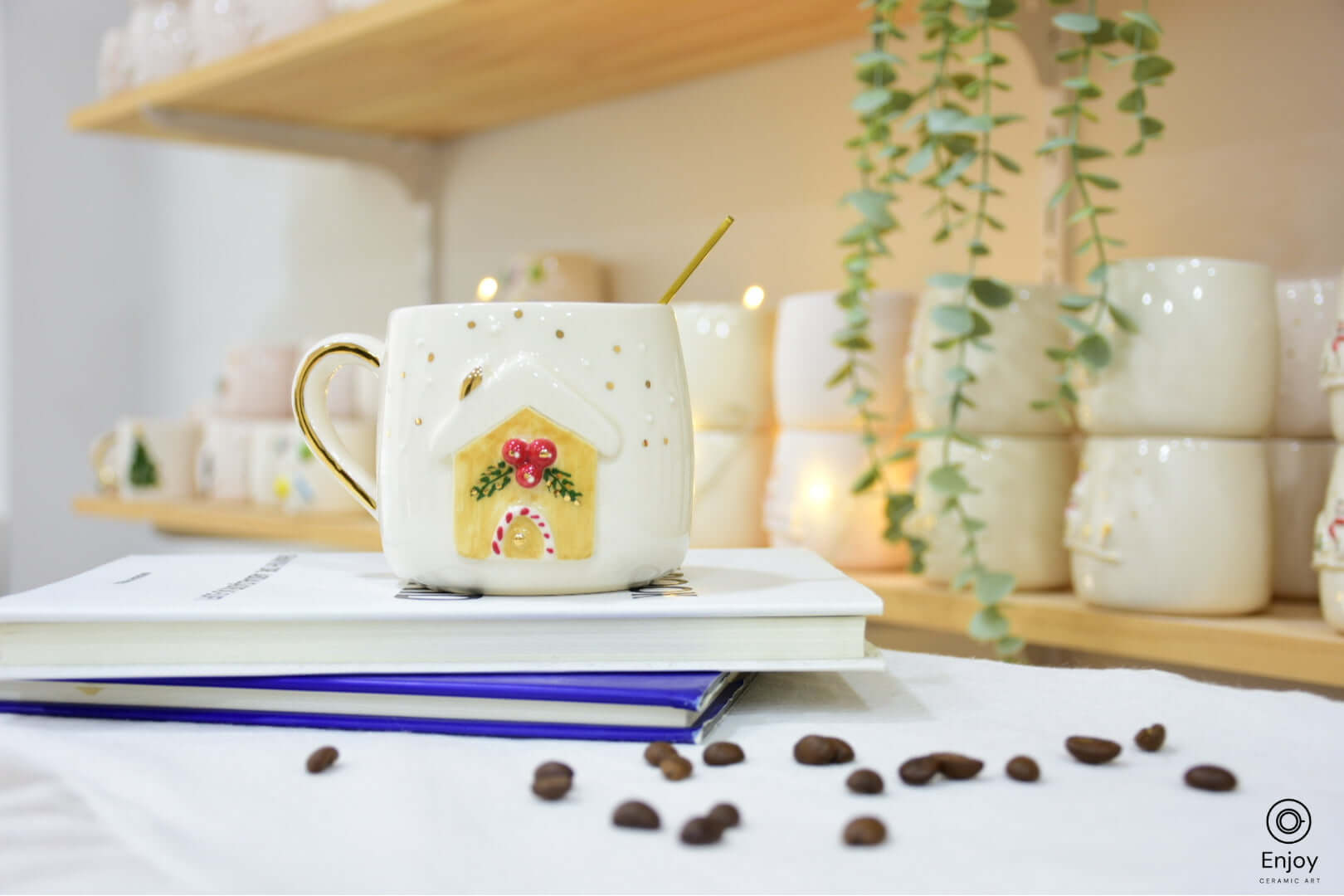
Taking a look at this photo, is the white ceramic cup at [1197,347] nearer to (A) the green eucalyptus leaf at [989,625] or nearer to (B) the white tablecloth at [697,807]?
(A) the green eucalyptus leaf at [989,625]

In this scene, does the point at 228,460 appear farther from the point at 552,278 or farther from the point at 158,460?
the point at 552,278

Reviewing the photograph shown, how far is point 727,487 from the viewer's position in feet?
3.16

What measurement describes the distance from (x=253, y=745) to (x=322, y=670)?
30mm

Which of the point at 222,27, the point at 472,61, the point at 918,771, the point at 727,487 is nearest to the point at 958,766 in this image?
the point at 918,771

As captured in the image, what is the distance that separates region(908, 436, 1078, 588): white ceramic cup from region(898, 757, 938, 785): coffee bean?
1.60ft

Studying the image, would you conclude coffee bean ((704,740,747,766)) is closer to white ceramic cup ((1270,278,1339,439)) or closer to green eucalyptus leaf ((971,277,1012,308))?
green eucalyptus leaf ((971,277,1012,308))

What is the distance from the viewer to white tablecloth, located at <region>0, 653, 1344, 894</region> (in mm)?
276

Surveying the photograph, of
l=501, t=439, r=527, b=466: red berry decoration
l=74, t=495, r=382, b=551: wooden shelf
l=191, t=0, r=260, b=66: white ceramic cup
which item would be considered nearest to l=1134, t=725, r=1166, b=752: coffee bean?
l=501, t=439, r=527, b=466: red berry decoration

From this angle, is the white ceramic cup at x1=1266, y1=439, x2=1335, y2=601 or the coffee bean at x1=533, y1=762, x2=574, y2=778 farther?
the white ceramic cup at x1=1266, y1=439, x2=1335, y2=601

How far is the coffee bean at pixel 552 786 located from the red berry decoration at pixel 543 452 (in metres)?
0.13

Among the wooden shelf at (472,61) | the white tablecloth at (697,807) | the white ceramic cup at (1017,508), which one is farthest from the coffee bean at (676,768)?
the wooden shelf at (472,61)

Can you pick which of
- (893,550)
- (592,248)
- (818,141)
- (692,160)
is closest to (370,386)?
(592,248)

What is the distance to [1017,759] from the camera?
0.33 m

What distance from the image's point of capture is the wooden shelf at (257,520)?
1.21m
